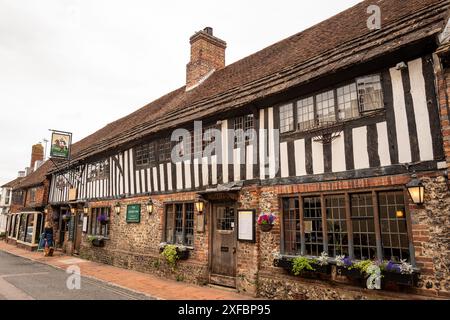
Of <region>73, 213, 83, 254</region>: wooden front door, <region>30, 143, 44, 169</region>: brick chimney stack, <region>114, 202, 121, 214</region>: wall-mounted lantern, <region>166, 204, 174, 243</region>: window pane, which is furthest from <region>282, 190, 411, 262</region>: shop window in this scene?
<region>30, 143, 44, 169</region>: brick chimney stack

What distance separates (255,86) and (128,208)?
728 centimetres

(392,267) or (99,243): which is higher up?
(392,267)

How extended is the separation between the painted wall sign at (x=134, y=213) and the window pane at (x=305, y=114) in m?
7.38

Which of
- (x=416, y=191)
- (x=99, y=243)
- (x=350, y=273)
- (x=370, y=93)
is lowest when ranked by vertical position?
(x=99, y=243)

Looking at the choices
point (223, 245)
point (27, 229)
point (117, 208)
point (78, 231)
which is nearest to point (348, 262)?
point (223, 245)

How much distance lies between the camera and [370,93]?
646cm

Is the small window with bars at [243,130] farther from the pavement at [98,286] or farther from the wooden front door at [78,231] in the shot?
the wooden front door at [78,231]

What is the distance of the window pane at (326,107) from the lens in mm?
→ 7031

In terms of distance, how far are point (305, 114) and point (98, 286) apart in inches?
296

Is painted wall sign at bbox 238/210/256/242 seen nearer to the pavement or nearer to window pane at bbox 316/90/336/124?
the pavement

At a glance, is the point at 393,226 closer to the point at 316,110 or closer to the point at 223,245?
the point at 316,110

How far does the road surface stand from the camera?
302 inches

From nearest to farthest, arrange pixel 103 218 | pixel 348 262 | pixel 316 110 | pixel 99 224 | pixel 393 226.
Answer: pixel 393 226 → pixel 348 262 → pixel 316 110 → pixel 103 218 → pixel 99 224
